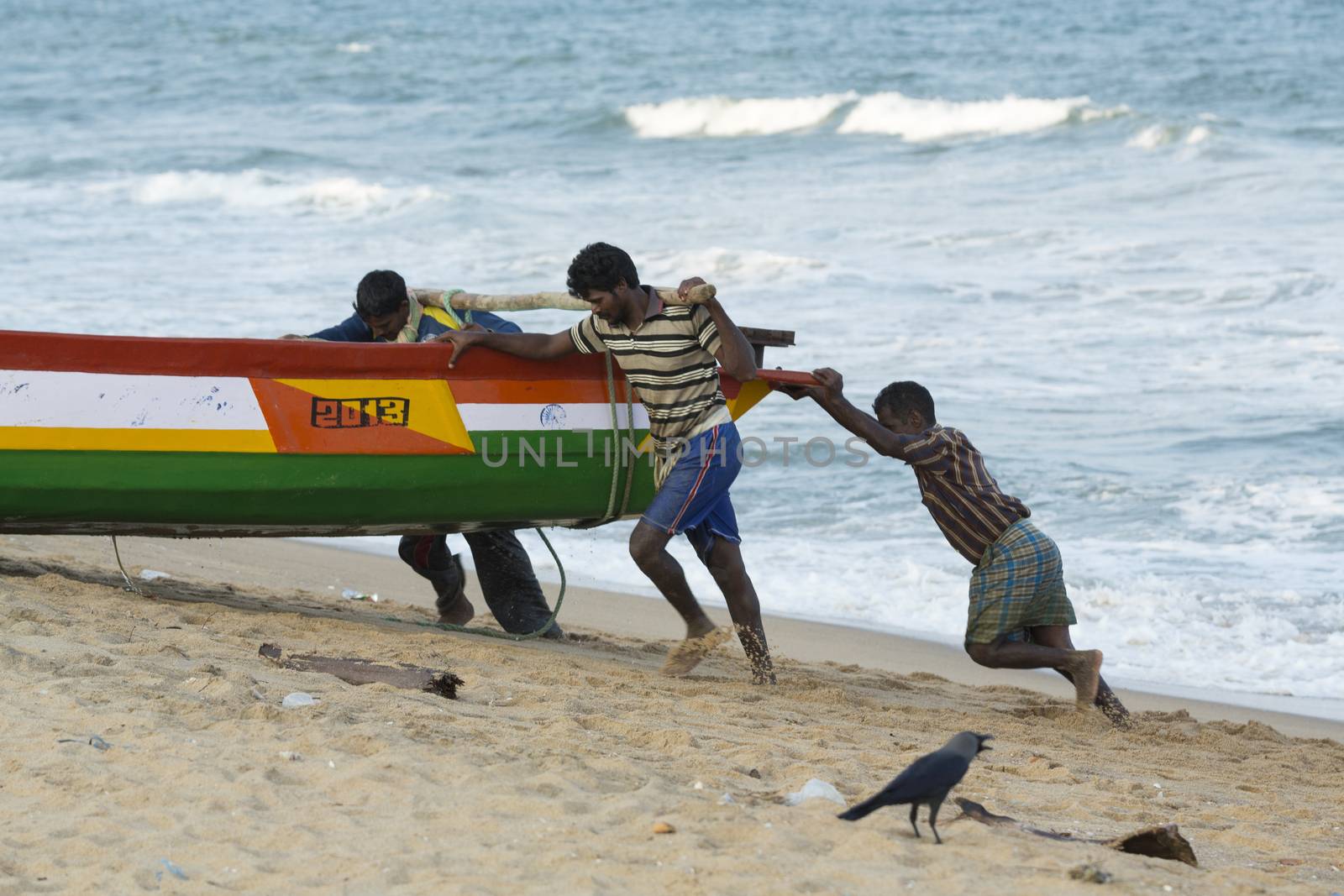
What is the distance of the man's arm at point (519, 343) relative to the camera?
492 centimetres

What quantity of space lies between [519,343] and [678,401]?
652 millimetres

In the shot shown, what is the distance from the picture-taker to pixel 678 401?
15.4ft

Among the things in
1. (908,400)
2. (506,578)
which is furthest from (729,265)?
(908,400)

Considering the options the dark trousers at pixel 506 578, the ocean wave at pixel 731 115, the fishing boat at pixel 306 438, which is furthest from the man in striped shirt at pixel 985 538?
the ocean wave at pixel 731 115

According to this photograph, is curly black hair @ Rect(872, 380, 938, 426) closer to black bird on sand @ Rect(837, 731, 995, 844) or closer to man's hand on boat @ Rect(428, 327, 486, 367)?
man's hand on boat @ Rect(428, 327, 486, 367)

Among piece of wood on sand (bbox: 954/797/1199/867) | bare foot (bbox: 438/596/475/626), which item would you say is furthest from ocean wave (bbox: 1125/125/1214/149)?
piece of wood on sand (bbox: 954/797/1199/867)

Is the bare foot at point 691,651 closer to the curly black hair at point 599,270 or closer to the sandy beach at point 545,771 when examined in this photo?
the sandy beach at point 545,771

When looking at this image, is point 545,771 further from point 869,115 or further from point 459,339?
point 869,115

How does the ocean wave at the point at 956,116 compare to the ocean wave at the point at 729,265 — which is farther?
the ocean wave at the point at 956,116

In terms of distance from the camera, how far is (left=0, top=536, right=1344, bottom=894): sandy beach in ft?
9.60

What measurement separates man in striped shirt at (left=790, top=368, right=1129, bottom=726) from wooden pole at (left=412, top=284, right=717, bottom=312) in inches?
21.9

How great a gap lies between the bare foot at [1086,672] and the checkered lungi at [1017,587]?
12cm

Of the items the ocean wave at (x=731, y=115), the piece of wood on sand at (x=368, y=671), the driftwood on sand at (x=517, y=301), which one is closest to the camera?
the piece of wood on sand at (x=368, y=671)

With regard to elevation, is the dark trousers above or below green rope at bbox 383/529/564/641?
above
